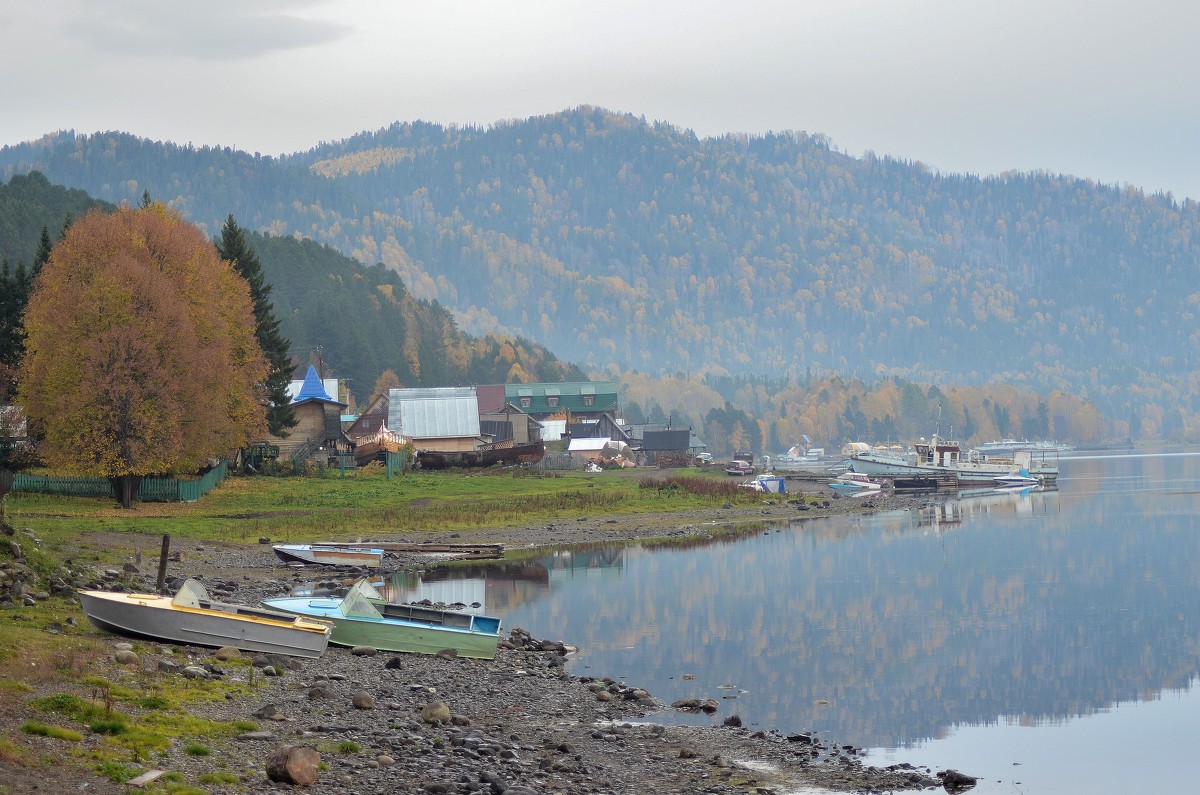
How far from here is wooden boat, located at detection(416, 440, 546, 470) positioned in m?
94.3

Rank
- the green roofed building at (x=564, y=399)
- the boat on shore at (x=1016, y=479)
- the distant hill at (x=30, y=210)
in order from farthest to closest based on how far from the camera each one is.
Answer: the green roofed building at (x=564, y=399) → the distant hill at (x=30, y=210) → the boat on shore at (x=1016, y=479)

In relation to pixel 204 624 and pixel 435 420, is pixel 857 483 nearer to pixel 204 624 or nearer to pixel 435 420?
pixel 435 420

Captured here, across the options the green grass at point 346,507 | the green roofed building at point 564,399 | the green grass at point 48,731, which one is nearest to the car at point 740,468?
the green roofed building at point 564,399

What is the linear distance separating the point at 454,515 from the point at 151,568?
27125mm

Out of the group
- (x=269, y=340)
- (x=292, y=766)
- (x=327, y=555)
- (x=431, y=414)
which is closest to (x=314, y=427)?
(x=269, y=340)

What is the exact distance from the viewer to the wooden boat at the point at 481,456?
9431 centimetres

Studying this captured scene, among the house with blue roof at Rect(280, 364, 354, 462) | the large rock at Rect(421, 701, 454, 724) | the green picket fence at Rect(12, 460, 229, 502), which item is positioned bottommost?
the large rock at Rect(421, 701, 454, 724)

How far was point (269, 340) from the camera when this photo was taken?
277 feet

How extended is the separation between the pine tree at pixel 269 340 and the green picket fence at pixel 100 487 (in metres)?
17.3

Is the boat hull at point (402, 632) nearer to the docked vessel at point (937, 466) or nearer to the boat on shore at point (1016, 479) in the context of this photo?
the docked vessel at point (937, 466)

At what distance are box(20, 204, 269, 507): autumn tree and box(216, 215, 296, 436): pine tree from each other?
1856 cm

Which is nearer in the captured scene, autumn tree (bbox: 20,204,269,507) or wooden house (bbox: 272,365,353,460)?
autumn tree (bbox: 20,204,269,507)

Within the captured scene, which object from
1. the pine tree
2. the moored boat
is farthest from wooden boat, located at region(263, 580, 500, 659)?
the moored boat

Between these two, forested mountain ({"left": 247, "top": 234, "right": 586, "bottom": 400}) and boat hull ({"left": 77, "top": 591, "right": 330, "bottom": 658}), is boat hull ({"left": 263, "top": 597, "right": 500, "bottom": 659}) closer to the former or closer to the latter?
boat hull ({"left": 77, "top": 591, "right": 330, "bottom": 658})
